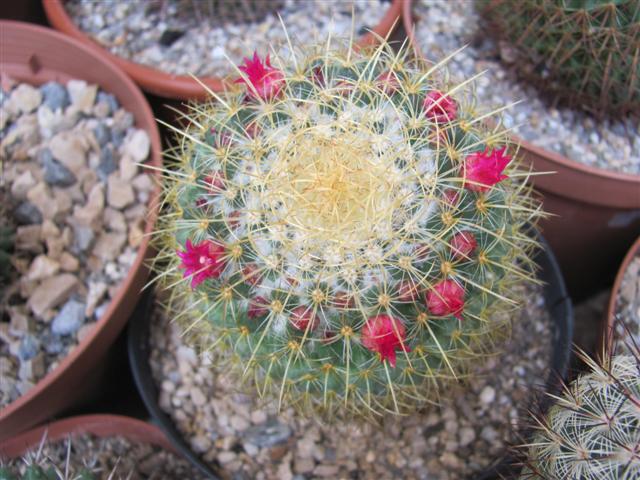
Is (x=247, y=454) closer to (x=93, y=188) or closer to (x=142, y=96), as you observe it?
(x=93, y=188)

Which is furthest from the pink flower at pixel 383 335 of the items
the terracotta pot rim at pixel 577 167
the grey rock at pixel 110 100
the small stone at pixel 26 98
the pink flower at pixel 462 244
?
the small stone at pixel 26 98

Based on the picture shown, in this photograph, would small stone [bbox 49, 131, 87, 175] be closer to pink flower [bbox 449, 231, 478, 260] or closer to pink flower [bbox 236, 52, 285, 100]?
pink flower [bbox 236, 52, 285, 100]

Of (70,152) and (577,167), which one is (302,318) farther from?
(70,152)

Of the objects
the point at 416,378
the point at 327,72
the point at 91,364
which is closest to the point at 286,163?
the point at 327,72

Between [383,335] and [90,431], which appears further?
[90,431]

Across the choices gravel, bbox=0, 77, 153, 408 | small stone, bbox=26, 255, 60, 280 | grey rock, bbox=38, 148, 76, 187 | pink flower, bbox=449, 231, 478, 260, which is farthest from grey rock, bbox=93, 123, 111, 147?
pink flower, bbox=449, 231, 478, 260

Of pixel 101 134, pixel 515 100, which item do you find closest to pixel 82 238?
pixel 101 134
